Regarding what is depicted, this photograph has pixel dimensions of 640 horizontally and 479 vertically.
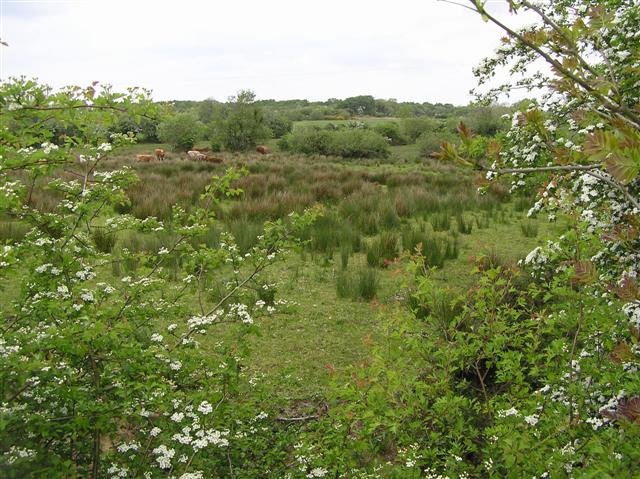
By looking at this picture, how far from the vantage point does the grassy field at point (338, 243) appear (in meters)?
4.44

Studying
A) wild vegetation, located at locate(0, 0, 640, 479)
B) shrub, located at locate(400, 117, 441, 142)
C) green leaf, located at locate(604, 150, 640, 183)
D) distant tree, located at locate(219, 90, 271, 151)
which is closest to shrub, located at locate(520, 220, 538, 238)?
wild vegetation, located at locate(0, 0, 640, 479)

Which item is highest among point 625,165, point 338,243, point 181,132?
point 181,132

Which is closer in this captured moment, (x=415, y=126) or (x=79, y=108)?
(x=79, y=108)

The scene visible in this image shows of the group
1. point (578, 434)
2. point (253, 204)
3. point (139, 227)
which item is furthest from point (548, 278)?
point (253, 204)

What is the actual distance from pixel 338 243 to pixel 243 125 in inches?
931

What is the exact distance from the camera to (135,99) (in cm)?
235

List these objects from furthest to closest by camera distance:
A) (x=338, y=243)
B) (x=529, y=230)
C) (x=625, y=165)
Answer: (x=529, y=230)
(x=338, y=243)
(x=625, y=165)

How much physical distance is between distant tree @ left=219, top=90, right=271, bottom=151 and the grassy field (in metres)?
15.8

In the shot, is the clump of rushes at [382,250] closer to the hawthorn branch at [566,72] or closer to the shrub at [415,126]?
the hawthorn branch at [566,72]

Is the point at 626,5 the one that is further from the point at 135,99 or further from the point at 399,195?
the point at 399,195

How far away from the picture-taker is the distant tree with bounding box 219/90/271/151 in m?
29.6

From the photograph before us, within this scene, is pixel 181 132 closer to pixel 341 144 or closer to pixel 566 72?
pixel 341 144

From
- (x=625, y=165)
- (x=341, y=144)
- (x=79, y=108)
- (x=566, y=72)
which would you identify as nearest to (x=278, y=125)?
(x=341, y=144)

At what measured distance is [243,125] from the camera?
29828 millimetres
